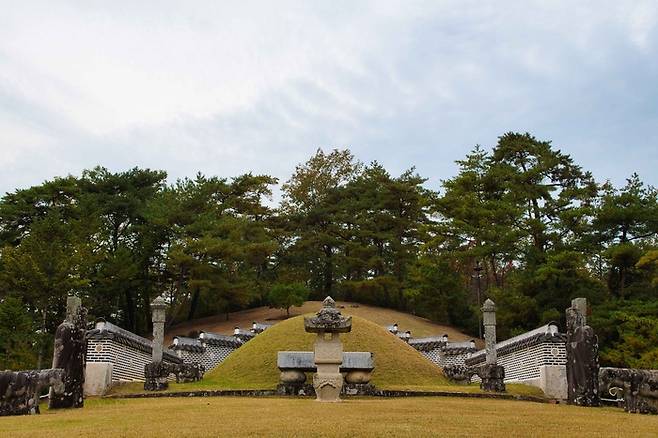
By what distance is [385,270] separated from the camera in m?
40.3

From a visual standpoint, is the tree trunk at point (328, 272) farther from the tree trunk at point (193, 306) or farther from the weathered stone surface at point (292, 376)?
the weathered stone surface at point (292, 376)

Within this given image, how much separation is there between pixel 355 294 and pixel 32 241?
19.7m

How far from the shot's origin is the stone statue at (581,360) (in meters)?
13.3

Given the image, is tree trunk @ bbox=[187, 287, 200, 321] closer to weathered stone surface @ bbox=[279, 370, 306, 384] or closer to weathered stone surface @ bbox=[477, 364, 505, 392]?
weathered stone surface @ bbox=[279, 370, 306, 384]

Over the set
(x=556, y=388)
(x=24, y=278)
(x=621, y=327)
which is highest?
(x=24, y=278)

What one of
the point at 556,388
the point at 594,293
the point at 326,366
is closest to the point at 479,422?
the point at 326,366

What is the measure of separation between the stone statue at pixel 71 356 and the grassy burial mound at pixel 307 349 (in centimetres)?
660

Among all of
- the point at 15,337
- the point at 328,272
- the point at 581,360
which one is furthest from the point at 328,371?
the point at 328,272

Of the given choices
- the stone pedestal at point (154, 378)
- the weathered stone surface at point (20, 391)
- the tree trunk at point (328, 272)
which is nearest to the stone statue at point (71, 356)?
the weathered stone surface at point (20, 391)

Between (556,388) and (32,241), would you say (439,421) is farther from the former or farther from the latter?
(32,241)

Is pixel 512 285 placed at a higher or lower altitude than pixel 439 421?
higher

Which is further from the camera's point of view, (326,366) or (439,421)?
(326,366)

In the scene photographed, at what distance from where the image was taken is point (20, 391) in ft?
31.6

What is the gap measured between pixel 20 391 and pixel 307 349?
13.3 m
